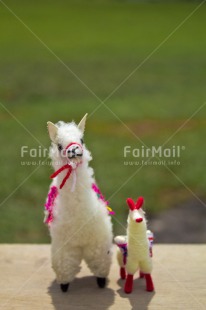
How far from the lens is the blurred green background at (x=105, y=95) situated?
3.14m

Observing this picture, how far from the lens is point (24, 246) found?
2014 millimetres

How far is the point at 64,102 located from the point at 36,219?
2.49 m

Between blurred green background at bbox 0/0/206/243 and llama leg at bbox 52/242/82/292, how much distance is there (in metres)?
0.95

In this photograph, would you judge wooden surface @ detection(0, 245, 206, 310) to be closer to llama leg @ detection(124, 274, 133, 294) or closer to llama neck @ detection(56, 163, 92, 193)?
llama leg @ detection(124, 274, 133, 294)

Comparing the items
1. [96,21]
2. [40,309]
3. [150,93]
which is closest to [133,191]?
[40,309]

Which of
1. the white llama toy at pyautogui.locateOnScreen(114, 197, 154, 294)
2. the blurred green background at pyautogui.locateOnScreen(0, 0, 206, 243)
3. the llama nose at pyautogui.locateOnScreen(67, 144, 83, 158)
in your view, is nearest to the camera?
the llama nose at pyautogui.locateOnScreen(67, 144, 83, 158)

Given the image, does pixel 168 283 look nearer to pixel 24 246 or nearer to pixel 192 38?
pixel 24 246

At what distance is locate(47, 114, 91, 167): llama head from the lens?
4.86ft

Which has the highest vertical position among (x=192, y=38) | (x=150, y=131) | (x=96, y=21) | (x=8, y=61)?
(x=96, y=21)

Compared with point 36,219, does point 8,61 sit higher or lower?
higher

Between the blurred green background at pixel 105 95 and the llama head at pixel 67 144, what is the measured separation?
3.72 ft

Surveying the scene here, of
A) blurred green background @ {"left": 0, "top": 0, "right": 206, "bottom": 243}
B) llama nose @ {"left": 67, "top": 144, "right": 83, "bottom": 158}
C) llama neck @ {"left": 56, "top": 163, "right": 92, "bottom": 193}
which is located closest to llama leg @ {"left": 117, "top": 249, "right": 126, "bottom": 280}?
llama neck @ {"left": 56, "top": 163, "right": 92, "bottom": 193}

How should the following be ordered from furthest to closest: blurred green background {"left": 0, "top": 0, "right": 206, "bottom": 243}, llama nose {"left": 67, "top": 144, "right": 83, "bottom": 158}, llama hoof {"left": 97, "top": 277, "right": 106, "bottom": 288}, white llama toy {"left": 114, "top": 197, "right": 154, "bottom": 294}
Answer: blurred green background {"left": 0, "top": 0, "right": 206, "bottom": 243} < llama hoof {"left": 97, "top": 277, "right": 106, "bottom": 288} < white llama toy {"left": 114, "top": 197, "right": 154, "bottom": 294} < llama nose {"left": 67, "top": 144, "right": 83, "bottom": 158}

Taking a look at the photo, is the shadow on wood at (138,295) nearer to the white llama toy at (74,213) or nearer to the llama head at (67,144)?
the white llama toy at (74,213)
